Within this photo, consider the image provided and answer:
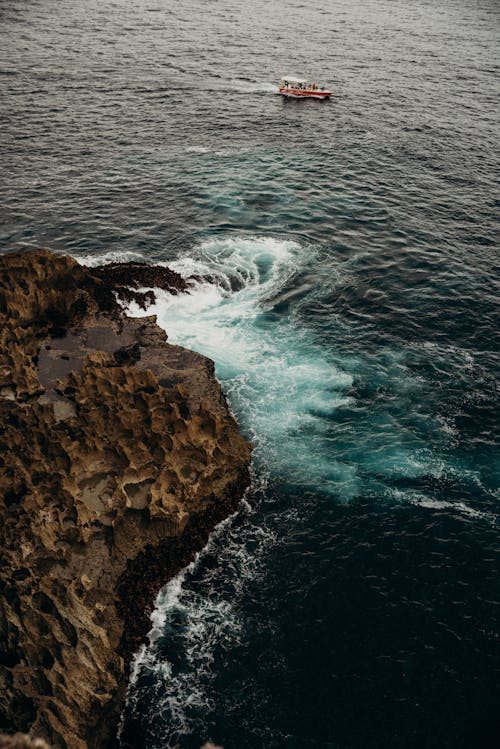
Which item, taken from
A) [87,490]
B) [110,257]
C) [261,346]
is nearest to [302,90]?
[110,257]

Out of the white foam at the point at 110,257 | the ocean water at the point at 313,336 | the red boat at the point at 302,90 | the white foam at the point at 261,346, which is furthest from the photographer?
the red boat at the point at 302,90

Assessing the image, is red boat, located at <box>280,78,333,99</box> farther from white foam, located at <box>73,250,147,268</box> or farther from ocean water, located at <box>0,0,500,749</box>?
white foam, located at <box>73,250,147,268</box>

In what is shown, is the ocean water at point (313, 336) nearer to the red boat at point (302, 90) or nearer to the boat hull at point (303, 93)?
the boat hull at point (303, 93)

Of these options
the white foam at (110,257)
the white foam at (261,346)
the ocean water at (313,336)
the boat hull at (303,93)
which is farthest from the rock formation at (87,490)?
the boat hull at (303,93)

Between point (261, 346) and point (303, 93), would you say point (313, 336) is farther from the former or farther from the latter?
point (303, 93)

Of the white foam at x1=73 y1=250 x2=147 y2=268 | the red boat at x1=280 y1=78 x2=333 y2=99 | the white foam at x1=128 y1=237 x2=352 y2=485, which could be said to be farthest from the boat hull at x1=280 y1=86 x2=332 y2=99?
the white foam at x1=73 y1=250 x2=147 y2=268

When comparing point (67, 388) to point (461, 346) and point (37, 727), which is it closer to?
point (37, 727)
